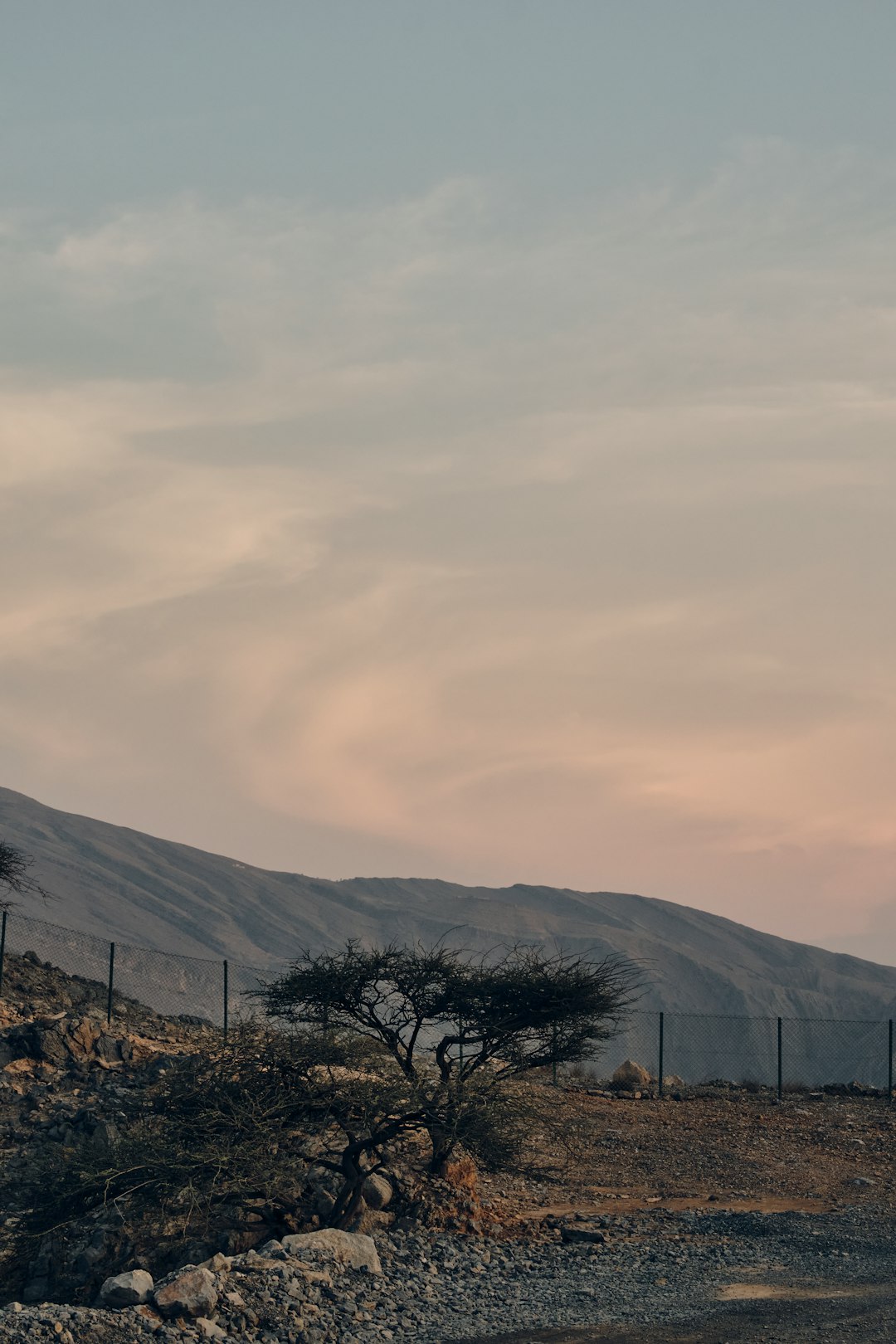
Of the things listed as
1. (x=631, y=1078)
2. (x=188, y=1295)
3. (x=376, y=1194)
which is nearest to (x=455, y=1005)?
(x=376, y=1194)

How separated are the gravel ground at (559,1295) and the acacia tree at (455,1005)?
4170 millimetres

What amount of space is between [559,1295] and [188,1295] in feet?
16.9

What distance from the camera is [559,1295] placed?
19.1m

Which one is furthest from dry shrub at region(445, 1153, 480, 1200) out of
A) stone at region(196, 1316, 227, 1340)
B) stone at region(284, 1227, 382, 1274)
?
stone at region(196, 1316, 227, 1340)

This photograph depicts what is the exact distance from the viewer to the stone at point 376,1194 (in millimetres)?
22828

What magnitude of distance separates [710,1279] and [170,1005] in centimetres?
14877

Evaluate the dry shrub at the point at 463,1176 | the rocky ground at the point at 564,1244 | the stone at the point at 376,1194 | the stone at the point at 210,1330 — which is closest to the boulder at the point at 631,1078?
the rocky ground at the point at 564,1244

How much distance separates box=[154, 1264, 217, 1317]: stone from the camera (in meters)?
17.3

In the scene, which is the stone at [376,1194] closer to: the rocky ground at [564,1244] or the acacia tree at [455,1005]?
the rocky ground at [564,1244]

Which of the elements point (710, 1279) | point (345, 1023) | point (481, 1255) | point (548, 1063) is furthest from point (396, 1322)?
point (548, 1063)

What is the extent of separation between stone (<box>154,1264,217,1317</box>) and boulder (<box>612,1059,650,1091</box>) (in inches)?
970

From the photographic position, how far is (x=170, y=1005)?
16112 cm

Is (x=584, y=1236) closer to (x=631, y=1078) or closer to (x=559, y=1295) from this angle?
(x=559, y=1295)

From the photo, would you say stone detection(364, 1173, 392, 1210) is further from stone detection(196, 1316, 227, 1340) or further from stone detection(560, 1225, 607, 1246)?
stone detection(196, 1316, 227, 1340)
